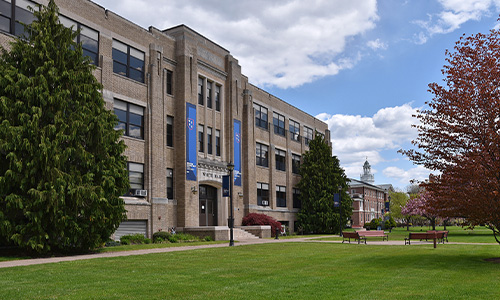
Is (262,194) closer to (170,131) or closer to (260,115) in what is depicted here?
(260,115)

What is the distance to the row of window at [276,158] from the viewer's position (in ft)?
143

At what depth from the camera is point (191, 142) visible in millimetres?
32562

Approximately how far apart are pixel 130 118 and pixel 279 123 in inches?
854

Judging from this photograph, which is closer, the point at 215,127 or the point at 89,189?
the point at 89,189

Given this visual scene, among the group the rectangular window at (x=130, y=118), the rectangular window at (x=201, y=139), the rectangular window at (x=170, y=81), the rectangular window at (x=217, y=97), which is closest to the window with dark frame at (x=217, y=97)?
the rectangular window at (x=217, y=97)

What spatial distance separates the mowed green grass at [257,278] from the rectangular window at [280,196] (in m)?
29.3

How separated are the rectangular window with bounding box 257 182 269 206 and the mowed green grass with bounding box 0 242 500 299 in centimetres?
2593

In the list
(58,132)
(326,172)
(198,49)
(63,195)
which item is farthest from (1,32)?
(326,172)

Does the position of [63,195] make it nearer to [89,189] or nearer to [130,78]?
[89,189]

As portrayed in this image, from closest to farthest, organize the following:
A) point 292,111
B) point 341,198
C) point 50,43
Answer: point 50,43 → point 341,198 → point 292,111

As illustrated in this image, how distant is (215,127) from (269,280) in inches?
1002

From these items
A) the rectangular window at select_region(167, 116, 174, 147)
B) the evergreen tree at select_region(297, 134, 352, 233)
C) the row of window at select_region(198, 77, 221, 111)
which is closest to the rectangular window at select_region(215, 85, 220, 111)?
the row of window at select_region(198, 77, 221, 111)

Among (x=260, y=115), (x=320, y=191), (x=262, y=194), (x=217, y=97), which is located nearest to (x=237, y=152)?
(x=217, y=97)

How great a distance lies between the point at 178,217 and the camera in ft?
103
